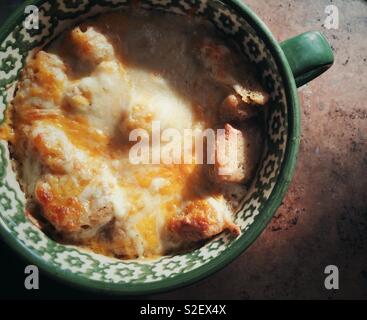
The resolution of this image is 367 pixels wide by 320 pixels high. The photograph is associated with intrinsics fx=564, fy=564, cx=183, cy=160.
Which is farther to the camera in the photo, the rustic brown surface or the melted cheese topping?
→ the rustic brown surface

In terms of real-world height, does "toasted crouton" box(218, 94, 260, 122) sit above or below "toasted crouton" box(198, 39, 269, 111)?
below

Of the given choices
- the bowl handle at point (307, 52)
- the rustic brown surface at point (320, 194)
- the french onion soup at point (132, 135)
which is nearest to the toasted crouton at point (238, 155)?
the french onion soup at point (132, 135)

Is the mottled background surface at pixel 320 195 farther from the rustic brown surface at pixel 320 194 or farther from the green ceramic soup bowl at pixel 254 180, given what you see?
the green ceramic soup bowl at pixel 254 180

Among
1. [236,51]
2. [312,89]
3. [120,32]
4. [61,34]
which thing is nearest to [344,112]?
[312,89]

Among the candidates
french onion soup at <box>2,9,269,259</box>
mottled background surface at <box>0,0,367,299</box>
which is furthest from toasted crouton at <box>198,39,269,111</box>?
mottled background surface at <box>0,0,367,299</box>

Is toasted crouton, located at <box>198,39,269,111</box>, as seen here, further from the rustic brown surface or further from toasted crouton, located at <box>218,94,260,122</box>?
the rustic brown surface

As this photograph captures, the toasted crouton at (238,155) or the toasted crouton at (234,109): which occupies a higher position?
the toasted crouton at (234,109)
